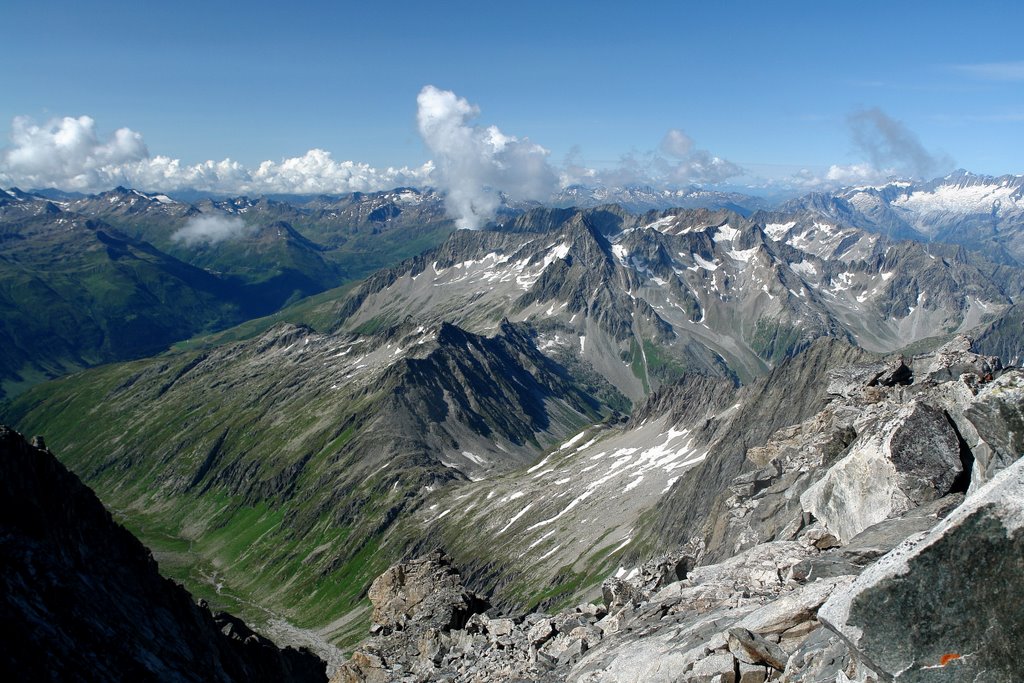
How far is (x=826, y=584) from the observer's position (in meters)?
21.5

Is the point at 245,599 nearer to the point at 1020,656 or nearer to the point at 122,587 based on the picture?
the point at 122,587

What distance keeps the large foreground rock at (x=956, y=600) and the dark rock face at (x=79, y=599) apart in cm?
3198

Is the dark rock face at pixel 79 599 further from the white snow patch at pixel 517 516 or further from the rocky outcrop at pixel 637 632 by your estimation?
the white snow patch at pixel 517 516

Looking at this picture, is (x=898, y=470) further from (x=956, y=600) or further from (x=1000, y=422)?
(x=956, y=600)

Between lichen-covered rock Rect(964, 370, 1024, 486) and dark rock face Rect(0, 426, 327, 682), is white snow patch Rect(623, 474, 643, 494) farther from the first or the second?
lichen-covered rock Rect(964, 370, 1024, 486)

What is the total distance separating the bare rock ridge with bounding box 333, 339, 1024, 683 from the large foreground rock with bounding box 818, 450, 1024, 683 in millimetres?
26

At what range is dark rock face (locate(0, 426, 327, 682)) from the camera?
30422mm

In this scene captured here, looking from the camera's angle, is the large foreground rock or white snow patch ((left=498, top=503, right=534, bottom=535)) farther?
white snow patch ((left=498, top=503, right=534, bottom=535))

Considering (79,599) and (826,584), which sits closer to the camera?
(826,584)

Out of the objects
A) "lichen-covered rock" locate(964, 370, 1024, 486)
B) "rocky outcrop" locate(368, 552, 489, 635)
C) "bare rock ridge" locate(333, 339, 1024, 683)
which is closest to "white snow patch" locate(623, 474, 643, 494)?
"bare rock ridge" locate(333, 339, 1024, 683)

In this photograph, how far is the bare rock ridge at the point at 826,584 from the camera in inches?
493

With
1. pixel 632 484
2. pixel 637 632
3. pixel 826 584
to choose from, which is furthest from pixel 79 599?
pixel 632 484

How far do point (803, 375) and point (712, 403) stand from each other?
1981 inches

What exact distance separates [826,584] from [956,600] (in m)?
9.62
